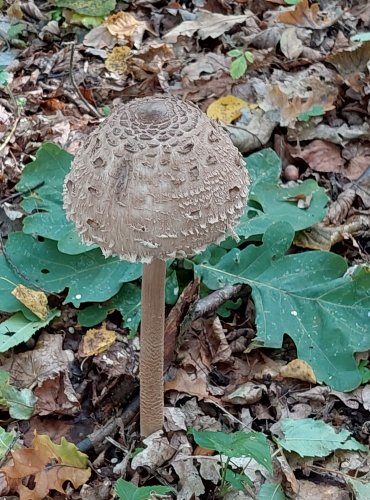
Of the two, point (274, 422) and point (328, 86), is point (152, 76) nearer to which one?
point (328, 86)

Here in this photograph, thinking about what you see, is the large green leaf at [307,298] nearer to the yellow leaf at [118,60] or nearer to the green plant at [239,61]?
the green plant at [239,61]

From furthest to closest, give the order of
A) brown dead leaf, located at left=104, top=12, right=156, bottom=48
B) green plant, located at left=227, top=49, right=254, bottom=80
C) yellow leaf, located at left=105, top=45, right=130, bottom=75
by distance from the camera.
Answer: brown dead leaf, located at left=104, top=12, right=156, bottom=48 < yellow leaf, located at left=105, top=45, right=130, bottom=75 < green plant, located at left=227, top=49, right=254, bottom=80

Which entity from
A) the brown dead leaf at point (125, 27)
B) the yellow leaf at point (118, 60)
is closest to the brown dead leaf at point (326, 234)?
the yellow leaf at point (118, 60)

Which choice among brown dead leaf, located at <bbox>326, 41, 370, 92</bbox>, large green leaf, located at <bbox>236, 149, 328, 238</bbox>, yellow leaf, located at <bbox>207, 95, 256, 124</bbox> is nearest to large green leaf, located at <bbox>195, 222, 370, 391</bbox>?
large green leaf, located at <bbox>236, 149, 328, 238</bbox>

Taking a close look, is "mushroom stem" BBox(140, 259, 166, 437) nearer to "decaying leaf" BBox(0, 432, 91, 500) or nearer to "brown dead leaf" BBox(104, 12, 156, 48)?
"decaying leaf" BBox(0, 432, 91, 500)

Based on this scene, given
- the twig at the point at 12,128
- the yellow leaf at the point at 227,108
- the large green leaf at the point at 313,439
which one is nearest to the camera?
the large green leaf at the point at 313,439

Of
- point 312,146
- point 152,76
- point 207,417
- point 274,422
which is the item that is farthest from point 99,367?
point 152,76
